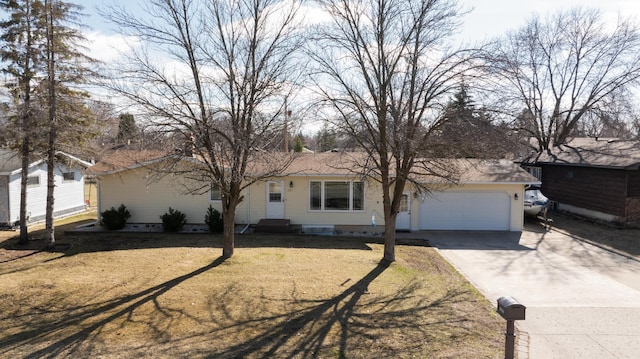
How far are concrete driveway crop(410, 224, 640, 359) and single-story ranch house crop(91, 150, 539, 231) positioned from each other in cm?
91

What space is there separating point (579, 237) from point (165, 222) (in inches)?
655

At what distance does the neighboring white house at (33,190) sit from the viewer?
16844 millimetres

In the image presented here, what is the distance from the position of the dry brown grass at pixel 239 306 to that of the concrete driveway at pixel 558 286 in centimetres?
72

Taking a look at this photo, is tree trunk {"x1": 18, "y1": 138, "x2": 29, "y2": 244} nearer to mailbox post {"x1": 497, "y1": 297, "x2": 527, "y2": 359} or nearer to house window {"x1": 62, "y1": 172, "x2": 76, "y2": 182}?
house window {"x1": 62, "y1": 172, "x2": 76, "y2": 182}

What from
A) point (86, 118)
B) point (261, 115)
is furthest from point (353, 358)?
point (86, 118)

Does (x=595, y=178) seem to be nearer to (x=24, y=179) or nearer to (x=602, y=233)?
(x=602, y=233)

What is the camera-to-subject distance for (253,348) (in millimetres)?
5867

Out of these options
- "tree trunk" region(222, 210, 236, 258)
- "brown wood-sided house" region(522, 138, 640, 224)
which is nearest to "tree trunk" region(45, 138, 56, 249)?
"tree trunk" region(222, 210, 236, 258)

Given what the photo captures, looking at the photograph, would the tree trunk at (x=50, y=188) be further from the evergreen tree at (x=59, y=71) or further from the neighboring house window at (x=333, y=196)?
the neighboring house window at (x=333, y=196)

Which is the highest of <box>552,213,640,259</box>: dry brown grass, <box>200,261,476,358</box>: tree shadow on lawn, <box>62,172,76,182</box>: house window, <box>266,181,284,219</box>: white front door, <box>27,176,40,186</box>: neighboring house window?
<box>62,172,76,182</box>: house window

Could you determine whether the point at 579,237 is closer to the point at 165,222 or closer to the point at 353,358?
the point at 353,358

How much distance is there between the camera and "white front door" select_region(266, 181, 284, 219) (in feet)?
56.2

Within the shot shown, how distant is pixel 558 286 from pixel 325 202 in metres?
9.52

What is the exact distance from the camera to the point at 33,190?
18.0m
